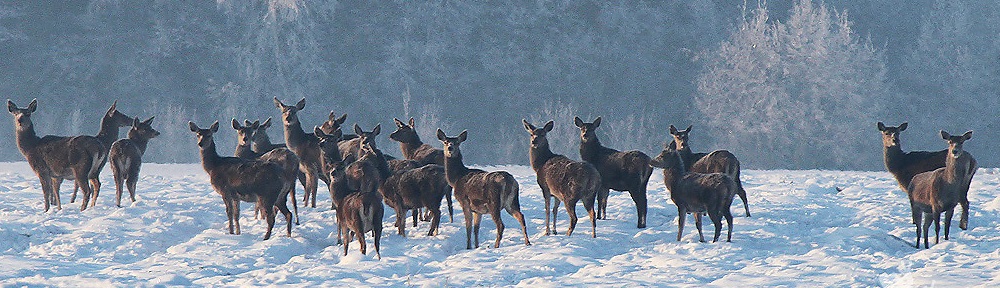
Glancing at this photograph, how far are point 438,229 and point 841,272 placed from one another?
20.3 feet

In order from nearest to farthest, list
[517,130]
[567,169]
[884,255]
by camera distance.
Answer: [884,255], [567,169], [517,130]

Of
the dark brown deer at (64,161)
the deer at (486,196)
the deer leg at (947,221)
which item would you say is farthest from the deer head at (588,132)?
the dark brown deer at (64,161)

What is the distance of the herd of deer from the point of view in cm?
1694

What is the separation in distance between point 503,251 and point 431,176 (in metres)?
1.99

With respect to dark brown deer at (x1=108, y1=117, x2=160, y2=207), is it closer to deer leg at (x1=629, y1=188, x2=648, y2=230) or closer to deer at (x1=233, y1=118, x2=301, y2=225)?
deer at (x1=233, y1=118, x2=301, y2=225)

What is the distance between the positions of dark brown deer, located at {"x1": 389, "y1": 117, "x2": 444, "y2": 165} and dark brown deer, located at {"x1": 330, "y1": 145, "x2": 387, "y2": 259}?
248 cm

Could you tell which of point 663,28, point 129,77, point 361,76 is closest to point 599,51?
point 663,28

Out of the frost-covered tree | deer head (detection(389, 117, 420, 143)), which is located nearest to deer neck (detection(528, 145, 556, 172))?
deer head (detection(389, 117, 420, 143))

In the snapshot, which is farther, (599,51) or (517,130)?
(599,51)

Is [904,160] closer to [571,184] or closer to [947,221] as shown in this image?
[947,221]

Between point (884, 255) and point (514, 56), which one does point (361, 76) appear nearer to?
point (514, 56)

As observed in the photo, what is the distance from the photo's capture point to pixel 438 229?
59.7ft

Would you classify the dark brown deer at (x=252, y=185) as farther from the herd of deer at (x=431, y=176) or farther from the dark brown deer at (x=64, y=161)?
the dark brown deer at (x=64, y=161)

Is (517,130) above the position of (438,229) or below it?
above
